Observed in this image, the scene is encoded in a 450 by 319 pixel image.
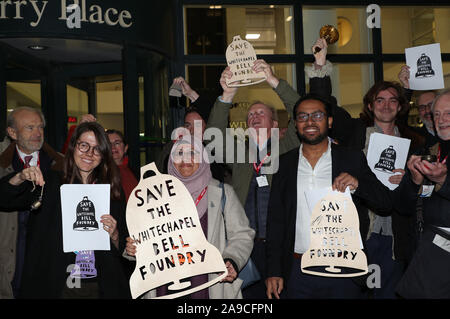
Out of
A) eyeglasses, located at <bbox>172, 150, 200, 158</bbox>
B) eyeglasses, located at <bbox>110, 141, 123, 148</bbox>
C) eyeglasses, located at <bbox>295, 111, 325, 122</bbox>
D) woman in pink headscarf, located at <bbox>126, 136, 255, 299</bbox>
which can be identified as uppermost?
eyeglasses, located at <bbox>295, 111, 325, 122</bbox>

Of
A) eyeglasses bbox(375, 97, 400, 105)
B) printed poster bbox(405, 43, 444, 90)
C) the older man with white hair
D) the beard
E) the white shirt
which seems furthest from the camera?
printed poster bbox(405, 43, 444, 90)

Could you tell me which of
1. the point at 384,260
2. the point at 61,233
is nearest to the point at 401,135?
the point at 384,260

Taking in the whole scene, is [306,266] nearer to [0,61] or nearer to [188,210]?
[188,210]

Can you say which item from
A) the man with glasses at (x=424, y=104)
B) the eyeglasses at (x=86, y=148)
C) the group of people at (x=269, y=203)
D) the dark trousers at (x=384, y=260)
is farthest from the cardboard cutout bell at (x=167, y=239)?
the man with glasses at (x=424, y=104)

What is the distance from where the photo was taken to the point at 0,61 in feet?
20.9

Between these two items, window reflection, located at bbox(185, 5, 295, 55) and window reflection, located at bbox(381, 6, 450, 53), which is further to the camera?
window reflection, located at bbox(381, 6, 450, 53)

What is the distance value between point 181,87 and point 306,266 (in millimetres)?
2781

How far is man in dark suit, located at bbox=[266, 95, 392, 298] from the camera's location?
3396 mm

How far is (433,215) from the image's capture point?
3.06 m

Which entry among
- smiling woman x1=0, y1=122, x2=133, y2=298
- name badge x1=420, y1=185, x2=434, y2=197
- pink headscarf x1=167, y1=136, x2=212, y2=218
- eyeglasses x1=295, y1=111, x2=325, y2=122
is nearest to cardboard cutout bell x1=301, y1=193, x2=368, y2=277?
name badge x1=420, y1=185, x2=434, y2=197

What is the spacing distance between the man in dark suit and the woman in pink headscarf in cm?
26

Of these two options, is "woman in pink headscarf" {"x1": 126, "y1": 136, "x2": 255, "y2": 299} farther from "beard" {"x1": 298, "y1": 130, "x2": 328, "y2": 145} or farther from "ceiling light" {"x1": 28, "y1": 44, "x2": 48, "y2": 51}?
"ceiling light" {"x1": 28, "y1": 44, "x2": 48, "y2": 51}

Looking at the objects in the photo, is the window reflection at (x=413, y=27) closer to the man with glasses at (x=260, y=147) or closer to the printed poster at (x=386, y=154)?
the man with glasses at (x=260, y=147)
